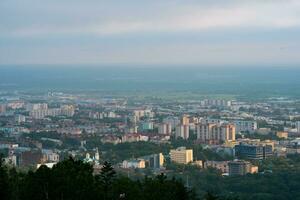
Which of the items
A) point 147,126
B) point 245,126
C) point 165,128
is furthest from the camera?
point 245,126

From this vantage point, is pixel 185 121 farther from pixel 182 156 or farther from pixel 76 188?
pixel 76 188

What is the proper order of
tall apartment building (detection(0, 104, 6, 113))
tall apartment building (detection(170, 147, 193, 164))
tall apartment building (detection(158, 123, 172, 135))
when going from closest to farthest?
tall apartment building (detection(170, 147, 193, 164)), tall apartment building (detection(158, 123, 172, 135)), tall apartment building (detection(0, 104, 6, 113))

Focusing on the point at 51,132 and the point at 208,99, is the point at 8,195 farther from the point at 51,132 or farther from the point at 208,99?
the point at 208,99

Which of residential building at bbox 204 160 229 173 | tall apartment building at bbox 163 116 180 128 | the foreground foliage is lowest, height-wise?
residential building at bbox 204 160 229 173

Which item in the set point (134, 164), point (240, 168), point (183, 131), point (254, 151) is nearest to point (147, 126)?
point (183, 131)

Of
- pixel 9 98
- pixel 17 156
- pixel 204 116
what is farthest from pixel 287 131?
pixel 9 98

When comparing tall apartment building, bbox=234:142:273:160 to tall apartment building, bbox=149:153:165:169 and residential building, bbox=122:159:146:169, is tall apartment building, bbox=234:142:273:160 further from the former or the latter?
residential building, bbox=122:159:146:169

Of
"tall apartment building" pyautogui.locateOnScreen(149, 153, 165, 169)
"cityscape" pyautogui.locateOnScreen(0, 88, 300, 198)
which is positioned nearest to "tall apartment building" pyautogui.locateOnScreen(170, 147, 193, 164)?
"cityscape" pyautogui.locateOnScreen(0, 88, 300, 198)
